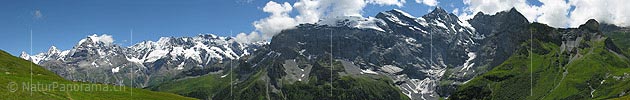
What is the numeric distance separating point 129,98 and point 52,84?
39.4 feet

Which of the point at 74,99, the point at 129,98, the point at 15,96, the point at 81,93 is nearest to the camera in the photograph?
the point at 15,96

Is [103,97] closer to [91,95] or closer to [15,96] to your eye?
[91,95]

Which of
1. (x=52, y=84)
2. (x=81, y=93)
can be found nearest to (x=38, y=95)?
(x=81, y=93)

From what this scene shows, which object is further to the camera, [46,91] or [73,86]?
[73,86]

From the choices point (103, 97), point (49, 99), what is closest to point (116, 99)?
point (103, 97)

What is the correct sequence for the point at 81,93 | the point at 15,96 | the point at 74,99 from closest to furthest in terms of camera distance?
1. the point at 15,96
2. the point at 74,99
3. the point at 81,93

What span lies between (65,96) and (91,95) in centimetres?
792

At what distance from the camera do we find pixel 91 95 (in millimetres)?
90875

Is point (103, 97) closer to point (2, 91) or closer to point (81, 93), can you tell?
point (81, 93)

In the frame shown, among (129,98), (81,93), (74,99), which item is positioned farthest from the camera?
(129,98)

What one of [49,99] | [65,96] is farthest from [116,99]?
[49,99]

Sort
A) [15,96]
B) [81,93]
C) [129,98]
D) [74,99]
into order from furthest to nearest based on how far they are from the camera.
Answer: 1. [129,98]
2. [81,93]
3. [74,99]
4. [15,96]

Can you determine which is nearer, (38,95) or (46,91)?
(38,95)

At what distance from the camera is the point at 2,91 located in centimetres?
7581
